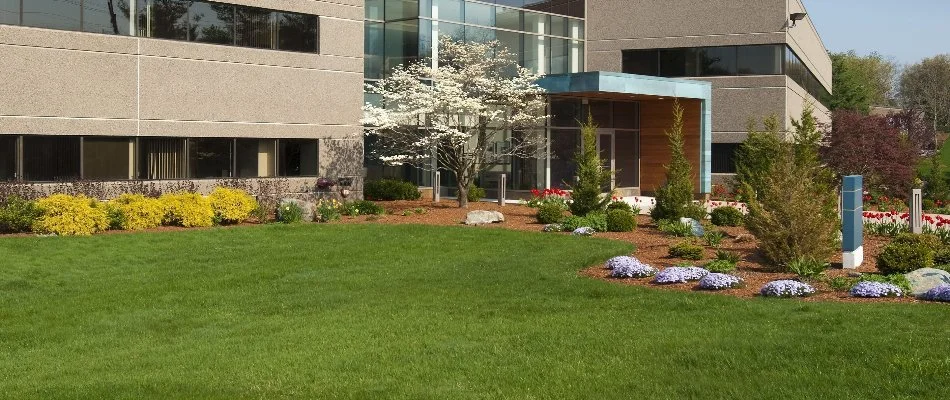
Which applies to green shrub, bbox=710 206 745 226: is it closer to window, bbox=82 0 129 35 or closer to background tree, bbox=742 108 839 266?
background tree, bbox=742 108 839 266

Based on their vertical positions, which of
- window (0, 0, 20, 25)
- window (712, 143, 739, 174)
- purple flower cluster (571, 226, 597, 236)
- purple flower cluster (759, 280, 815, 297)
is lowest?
purple flower cluster (759, 280, 815, 297)

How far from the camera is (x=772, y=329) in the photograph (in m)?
10.8

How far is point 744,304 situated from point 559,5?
3062 centimetres

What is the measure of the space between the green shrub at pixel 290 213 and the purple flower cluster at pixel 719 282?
1291cm

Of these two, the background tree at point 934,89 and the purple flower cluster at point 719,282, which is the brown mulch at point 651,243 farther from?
the background tree at point 934,89

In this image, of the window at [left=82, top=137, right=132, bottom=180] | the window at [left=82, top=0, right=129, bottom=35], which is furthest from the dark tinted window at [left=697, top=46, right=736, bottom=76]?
the window at [left=82, top=137, right=132, bottom=180]

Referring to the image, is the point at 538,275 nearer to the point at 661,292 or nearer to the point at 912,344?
the point at 661,292

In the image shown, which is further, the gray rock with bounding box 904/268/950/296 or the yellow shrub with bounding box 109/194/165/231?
the yellow shrub with bounding box 109/194/165/231

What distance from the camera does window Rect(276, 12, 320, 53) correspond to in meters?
28.2

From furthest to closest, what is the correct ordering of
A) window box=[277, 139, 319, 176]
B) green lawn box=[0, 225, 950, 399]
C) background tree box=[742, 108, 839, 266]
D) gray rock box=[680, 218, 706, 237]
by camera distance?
window box=[277, 139, 319, 176]
gray rock box=[680, 218, 706, 237]
background tree box=[742, 108, 839, 266]
green lawn box=[0, 225, 950, 399]

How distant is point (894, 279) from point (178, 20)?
18791 mm

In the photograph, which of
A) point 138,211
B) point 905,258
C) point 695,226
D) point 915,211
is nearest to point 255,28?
point 138,211

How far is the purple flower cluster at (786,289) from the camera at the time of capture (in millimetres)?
13211

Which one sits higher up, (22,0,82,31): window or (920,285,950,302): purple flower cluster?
(22,0,82,31): window
